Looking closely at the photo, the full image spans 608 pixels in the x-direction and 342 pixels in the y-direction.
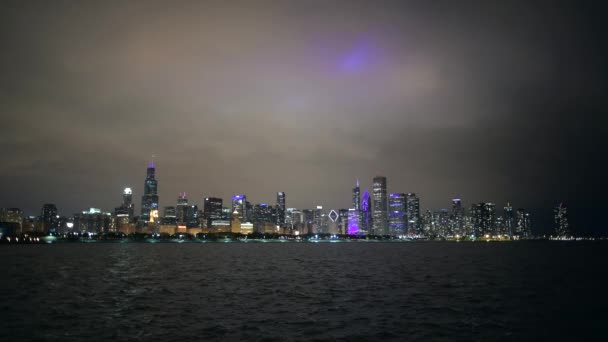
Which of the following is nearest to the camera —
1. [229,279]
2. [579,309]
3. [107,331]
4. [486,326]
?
[107,331]

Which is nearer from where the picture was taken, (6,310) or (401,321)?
(401,321)

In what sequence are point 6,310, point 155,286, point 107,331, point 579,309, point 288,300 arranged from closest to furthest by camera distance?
1. point 107,331
2. point 6,310
3. point 579,309
4. point 288,300
5. point 155,286

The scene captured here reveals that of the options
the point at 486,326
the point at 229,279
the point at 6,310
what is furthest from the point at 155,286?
the point at 486,326

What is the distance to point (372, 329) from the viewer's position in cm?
3538

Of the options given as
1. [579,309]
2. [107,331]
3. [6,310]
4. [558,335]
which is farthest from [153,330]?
[579,309]

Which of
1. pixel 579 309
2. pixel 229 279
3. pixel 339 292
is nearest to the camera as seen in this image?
pixel 579 309

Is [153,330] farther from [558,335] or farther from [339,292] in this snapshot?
[558,335]

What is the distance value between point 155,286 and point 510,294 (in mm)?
49087

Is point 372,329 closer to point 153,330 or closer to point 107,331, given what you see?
point 153,330

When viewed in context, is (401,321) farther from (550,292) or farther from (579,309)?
(550,292)

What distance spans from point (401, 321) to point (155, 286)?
1518 inches

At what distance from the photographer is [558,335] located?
A: 34.7 meters

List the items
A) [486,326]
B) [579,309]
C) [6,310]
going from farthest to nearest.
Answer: [579,309] < [6,310] < [486,326]

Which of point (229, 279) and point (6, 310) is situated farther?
point (229, 279)
